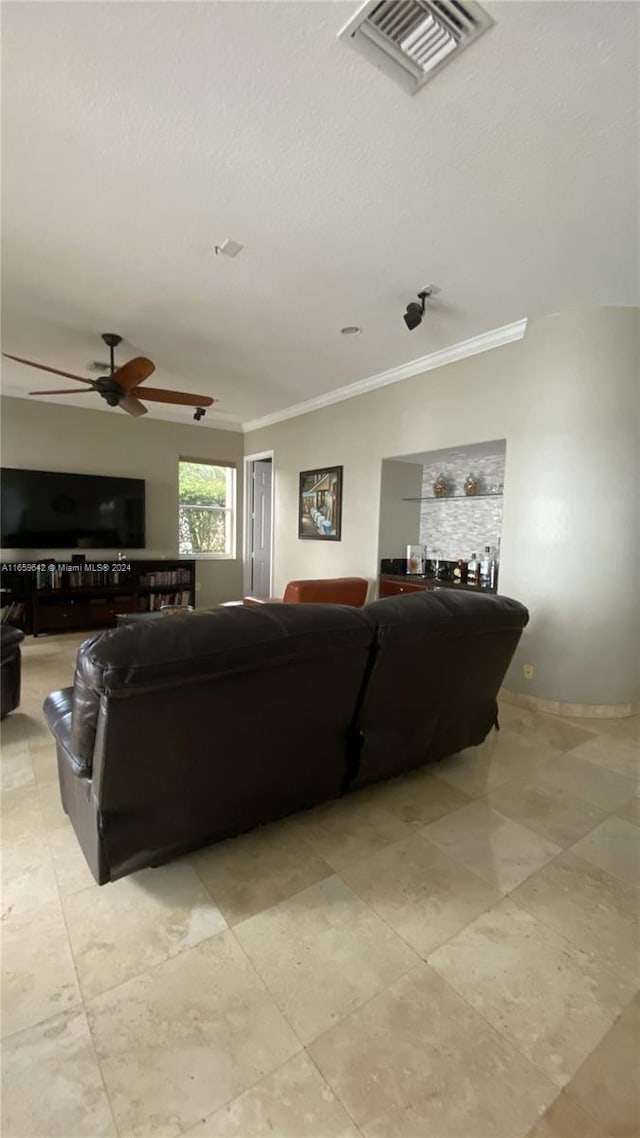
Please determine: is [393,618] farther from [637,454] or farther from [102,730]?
[637,454]

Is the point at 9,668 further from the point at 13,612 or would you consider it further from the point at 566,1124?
the point at 566,1124

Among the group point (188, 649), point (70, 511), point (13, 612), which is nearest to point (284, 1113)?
point (188, 649)

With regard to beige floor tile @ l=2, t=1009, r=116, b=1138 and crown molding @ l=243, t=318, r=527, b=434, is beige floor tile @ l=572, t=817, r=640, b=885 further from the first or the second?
crown molding @ l=243, t=318, r=527, b=434

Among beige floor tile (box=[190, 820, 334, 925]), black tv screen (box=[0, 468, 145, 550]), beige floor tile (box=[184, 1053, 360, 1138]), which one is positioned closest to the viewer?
beige floor tile (box=[184, 1053, 360, 1138])

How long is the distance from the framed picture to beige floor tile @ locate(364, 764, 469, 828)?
3.12 metres

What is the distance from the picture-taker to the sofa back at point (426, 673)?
70.7 inches

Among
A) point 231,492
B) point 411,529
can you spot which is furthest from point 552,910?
point 231,492

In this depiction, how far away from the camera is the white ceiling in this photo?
4.75 feet

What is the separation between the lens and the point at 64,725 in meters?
1.63

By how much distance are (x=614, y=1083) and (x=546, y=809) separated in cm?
111

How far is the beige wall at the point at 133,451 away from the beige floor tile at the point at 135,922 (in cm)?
465

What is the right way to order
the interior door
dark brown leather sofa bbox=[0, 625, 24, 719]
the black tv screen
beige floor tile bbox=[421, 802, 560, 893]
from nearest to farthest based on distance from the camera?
beige floor tile bbox=[421, 802, 560, 893] → dark brown leather sofa bbox=[0, 625, 24, 719] → the black tv screen → the interior door

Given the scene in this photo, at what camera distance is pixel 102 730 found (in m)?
1.29

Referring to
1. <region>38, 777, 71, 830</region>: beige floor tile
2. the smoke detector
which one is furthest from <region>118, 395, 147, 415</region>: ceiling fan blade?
<region>38, 777, 71, 830</region>: beige floor tile
